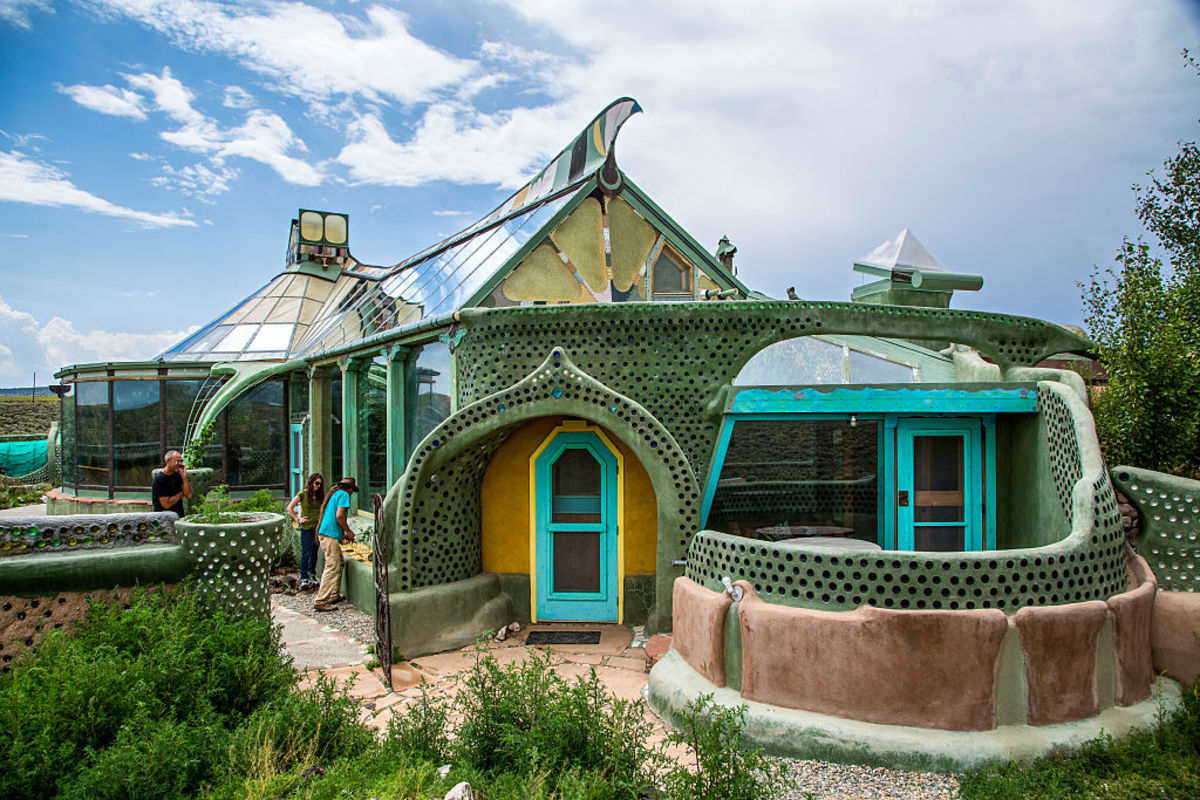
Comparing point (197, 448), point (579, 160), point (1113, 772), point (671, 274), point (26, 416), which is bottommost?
point (1113, 772)

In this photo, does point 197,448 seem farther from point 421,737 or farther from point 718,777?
point 718,777

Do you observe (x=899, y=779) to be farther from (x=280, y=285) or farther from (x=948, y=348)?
(x=280, y=285)

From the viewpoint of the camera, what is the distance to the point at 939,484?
7191 millimetres

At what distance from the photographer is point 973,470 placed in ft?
23.4

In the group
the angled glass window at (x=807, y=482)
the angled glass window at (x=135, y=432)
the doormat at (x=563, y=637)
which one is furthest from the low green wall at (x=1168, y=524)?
the angled glass window at (x=135, y=432)

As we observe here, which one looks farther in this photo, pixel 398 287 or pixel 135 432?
pixel 135 432

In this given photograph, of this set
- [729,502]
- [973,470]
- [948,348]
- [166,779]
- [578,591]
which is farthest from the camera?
[729,502]

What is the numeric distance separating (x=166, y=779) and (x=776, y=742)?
3.71 m

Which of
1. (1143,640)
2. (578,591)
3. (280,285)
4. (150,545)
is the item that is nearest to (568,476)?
(578,591)

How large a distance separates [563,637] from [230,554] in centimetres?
342

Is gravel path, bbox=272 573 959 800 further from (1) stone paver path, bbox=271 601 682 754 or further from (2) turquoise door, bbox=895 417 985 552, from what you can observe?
(2) turquoise door, bbox=895 417 985 552

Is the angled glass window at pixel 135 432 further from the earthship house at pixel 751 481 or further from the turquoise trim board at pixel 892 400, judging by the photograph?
the turquoise trim board at pixel 892 400

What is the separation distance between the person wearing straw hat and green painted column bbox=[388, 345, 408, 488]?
0.68 meters

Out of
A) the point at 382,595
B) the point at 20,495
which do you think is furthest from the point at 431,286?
the point at 20,495
